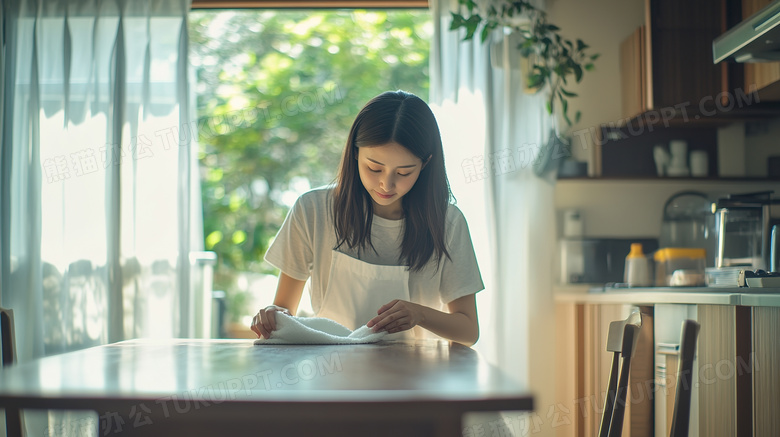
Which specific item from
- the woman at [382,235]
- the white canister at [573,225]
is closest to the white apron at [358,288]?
the woman at [382,235]

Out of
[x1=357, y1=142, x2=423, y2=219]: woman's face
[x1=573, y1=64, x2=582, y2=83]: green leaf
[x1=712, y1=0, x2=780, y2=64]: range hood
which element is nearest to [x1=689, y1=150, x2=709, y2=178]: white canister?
[x1=573, y1=64, x2=582, y2=83]: green leaf

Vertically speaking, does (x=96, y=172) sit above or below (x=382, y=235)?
above

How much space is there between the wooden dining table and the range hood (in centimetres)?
127

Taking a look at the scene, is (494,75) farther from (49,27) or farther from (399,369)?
(399,369)

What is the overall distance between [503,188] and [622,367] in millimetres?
1987

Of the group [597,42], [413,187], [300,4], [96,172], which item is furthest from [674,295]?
[96,172]

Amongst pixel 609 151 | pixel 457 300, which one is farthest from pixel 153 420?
pixel 609 151

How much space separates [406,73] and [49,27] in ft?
11.1

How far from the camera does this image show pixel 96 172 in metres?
3.13

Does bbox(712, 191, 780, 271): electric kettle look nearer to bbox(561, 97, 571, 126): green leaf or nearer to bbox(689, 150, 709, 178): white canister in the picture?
bbox(689, 150, 709, 178): white canister

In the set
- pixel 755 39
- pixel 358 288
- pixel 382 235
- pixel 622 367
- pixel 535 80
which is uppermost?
pixel 535 80

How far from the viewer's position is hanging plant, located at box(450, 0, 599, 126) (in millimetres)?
2916

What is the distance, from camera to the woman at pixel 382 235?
155cm

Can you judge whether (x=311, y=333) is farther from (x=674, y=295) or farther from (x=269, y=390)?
(x=674, y=295)
